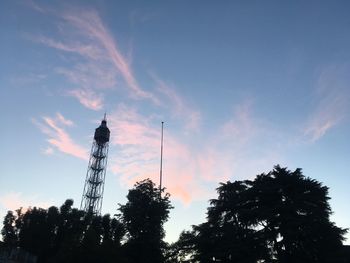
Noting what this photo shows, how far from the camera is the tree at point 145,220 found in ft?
134

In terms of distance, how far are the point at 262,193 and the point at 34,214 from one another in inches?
1140

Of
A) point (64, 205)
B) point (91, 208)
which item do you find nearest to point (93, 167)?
point (91, 208)

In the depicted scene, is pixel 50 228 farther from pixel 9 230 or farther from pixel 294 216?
pixel 294 216

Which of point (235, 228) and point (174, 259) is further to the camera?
point (174, 259)

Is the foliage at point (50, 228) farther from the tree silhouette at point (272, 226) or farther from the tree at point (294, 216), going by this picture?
the tree at point (294, 216)

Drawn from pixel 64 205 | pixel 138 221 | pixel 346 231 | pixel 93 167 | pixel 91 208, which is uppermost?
pixel 93 167

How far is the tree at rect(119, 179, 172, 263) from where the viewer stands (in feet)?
134

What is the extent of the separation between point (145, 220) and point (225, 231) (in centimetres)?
976

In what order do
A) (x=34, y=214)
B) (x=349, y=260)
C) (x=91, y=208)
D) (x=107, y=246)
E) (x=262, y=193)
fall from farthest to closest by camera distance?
1. (x=91, y=208)
2. (x=34, y=214)
3. (x=262, y=193)
4. (x=107, y=246)
5. (x=349, y=260)

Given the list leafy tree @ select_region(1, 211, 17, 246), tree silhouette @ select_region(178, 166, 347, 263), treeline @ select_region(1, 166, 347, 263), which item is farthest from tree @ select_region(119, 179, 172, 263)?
leafy tree @ select_region(1, 211, 17, 246)

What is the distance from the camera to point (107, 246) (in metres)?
34.5

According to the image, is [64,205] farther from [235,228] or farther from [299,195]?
[299,195]

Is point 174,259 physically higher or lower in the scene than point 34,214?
lower

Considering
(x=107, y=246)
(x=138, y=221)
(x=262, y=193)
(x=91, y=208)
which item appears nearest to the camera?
(x=107, y=246)
